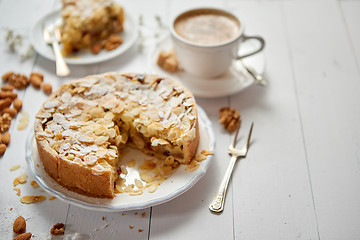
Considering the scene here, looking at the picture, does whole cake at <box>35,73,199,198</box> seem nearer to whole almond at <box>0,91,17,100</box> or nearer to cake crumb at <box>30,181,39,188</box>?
cake crumb at <box>30,181,39,188</box>

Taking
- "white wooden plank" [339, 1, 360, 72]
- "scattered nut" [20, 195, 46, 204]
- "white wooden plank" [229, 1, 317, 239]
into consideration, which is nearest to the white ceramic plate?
"scattered nut" [20, 195, 46, 204]

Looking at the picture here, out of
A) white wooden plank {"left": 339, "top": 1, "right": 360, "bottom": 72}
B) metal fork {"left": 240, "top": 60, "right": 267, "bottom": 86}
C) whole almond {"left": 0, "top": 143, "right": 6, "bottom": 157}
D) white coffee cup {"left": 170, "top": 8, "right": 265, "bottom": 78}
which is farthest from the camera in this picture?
white wooden plank {"left": 339, "top": 1, "right": 360, "bottom": 72}

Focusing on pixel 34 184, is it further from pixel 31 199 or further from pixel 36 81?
pixel 36 81

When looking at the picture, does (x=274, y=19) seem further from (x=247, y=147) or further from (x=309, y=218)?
(x=309, y=218)

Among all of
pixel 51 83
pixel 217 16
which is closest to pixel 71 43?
pixel 51 83

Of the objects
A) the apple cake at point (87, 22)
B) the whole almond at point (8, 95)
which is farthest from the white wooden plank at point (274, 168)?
the whole almond at point (8, 95)

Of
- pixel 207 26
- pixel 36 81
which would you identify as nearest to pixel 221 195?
pixel 207 26
